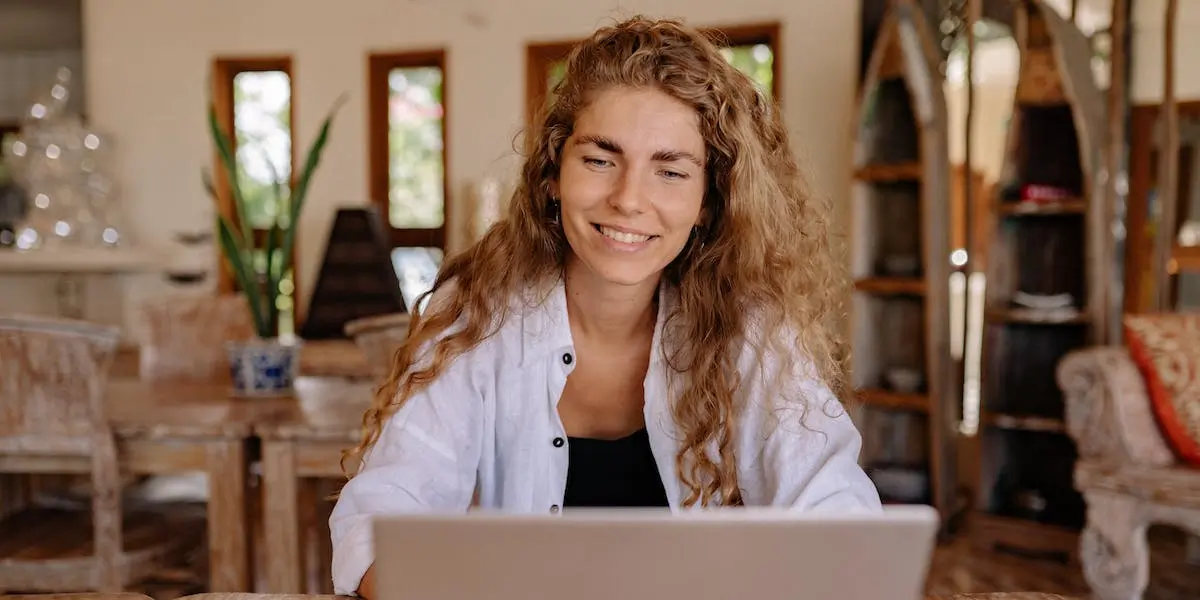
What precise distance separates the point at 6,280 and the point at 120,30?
166cm

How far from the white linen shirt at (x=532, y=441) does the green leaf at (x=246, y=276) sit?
1266 millimetres

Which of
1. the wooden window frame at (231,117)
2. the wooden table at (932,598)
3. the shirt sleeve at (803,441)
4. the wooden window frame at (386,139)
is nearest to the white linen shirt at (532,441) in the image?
the shirt sleeve at (803,441)

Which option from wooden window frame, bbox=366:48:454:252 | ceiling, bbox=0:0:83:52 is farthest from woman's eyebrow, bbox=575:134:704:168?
ceiling, bbox=0:0:83:52

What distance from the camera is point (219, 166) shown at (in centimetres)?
549

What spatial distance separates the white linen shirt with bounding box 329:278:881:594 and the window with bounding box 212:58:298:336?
14.7 ft

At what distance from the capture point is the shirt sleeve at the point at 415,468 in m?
1.05

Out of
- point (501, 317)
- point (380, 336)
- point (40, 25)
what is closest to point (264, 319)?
point (380, 336)

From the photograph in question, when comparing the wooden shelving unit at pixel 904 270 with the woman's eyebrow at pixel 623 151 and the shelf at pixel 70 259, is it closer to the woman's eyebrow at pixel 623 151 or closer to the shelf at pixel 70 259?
the woman's eyebrow at pixel 623 151

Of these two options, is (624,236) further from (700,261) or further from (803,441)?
(803,441)

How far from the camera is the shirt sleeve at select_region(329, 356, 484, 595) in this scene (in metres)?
1.05

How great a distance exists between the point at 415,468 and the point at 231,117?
5048 mm

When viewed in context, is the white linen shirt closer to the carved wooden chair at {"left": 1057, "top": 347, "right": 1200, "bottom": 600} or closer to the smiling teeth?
the smiling teeth

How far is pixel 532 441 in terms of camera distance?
1350 millimetres

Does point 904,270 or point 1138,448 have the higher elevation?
point 904,270
